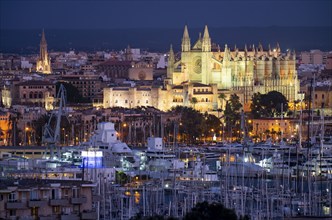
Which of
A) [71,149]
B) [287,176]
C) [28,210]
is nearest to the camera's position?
[28,210]

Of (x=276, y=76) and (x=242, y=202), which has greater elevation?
(x=276, y=76)

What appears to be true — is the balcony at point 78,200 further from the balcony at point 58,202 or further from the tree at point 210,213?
the tree at point 210,213

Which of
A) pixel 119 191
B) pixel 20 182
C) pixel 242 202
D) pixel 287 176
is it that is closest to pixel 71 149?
pixel 287 176

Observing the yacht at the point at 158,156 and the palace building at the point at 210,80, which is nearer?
the yacht at the point at 158,156

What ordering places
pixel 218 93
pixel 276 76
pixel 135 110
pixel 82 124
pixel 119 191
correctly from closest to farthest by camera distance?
pixel 119 191 < pixel 82 124 < pixel 135 110 < pixel 218 93 < pixel 276 76

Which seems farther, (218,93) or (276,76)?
(276,76)

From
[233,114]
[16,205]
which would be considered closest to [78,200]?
[16,205]

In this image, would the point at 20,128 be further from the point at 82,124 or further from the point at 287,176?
the point at 287,176

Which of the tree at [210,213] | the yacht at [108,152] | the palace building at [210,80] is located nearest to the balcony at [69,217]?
the tree at [210,213]
